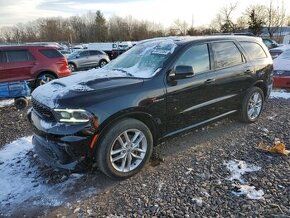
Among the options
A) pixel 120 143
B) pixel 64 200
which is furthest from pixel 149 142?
pixel 64 200

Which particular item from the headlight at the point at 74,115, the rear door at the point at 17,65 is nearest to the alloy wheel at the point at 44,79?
the rear door at the point at 17,65

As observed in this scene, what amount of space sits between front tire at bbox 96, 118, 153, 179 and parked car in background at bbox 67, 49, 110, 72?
17038 mm

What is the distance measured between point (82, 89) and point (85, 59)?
17.6 m

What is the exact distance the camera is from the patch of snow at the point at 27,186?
12.4 feet

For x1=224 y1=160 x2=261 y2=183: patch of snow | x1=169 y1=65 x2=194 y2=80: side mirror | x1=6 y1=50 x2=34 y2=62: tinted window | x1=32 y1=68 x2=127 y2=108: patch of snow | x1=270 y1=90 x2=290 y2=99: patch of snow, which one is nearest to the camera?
x1=32 y1=68 x2=127 y2=108: patch of snow

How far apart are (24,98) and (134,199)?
6061 mm

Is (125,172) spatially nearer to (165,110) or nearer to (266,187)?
(165,110)

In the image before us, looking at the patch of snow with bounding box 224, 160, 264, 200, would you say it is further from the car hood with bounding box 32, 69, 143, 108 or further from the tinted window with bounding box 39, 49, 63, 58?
the tinted window with bounding box 39, 49, 63, 58

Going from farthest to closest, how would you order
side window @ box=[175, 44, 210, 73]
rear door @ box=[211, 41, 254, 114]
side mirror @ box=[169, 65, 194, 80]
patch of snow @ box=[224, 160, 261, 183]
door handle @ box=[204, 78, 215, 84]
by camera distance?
rear door @ box=[211, 41, 254, 114]
door handle @ box=[204, 78, 215, 84]
side window @ box=[175, 44, 210, 73]
side mirror @ box=[169, 65, 194, 80]
patch of snow @ box=[224, 160, 261, 183]

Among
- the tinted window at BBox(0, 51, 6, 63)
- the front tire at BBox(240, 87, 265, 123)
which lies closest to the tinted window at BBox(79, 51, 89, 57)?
the tinted window at BBox(0, 51, 6, 63)

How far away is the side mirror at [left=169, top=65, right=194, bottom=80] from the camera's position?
438 centimetres

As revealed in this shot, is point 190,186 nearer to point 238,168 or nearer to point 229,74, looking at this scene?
point 238,168

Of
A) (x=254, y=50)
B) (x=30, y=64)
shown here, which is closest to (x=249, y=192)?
(x=254, y=50)

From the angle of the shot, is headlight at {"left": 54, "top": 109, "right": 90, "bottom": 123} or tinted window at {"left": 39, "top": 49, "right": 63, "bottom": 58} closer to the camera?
headlight at {"left": 54, "top": 109, "right": 90, "bottom": 123}
